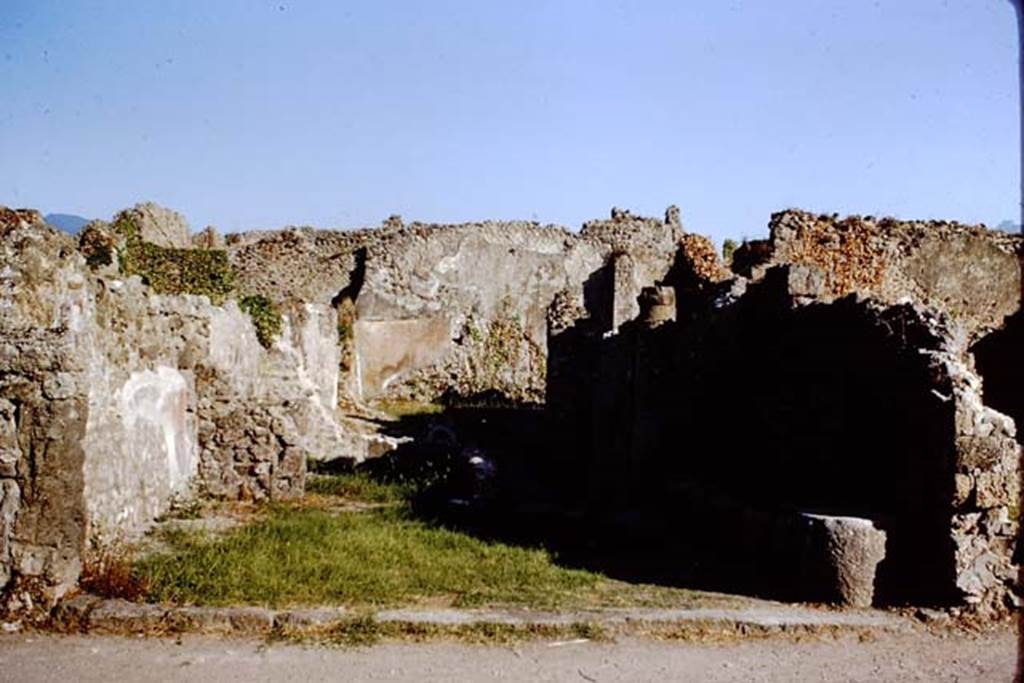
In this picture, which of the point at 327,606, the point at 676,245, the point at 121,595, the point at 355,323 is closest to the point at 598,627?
the point at 327,606

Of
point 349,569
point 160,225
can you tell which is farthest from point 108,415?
point 160,225

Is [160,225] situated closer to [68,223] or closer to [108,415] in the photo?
[108,415]

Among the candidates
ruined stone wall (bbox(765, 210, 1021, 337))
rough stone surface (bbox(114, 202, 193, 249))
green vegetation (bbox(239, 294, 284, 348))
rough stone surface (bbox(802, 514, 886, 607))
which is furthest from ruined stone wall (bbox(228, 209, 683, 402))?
rough stone surface (bbox(802, 514, 886, 607))

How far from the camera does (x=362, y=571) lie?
270 inches

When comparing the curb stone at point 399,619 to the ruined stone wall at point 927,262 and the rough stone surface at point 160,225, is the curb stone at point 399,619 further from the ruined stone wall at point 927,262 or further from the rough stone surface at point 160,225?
the rough stone surface at point 160,225

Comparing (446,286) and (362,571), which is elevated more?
(446,286)

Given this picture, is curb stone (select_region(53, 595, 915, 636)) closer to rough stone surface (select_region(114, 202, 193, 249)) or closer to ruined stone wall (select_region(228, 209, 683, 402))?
ruined stone wall (select_region(228, 209, 683, 402))

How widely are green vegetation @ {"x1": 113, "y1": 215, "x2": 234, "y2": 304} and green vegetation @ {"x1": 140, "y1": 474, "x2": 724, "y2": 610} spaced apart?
1167 cm

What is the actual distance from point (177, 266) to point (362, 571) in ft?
50.8

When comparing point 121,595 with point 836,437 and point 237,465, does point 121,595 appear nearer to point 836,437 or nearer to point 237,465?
point 237,465

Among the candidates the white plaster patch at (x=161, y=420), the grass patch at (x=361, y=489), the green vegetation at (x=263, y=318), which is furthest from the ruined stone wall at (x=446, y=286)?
the white plaster patch at (x=161, y=420)

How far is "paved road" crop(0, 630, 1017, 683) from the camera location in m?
5.14

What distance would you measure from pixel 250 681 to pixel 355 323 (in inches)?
695

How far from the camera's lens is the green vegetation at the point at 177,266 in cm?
1934
